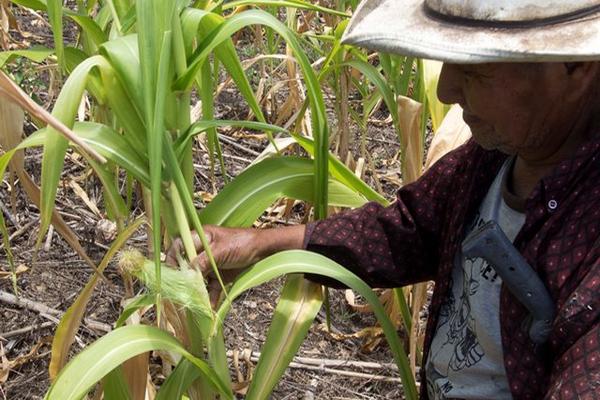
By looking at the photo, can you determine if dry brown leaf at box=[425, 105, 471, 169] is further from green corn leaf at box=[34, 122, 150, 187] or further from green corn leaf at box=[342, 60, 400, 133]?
green corn leaf at box=[34, 122, 150, 187]

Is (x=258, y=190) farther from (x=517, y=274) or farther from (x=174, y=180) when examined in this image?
(x=517, y=274)

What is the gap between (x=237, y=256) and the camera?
134cm

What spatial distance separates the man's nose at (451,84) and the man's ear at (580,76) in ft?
0.40

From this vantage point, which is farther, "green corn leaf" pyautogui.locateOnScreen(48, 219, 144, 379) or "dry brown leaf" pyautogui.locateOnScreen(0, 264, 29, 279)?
"dry brown leaf" pyautogui.locateOnScreen(0, 264, 29, 279)

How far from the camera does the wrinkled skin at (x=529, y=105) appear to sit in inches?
40.9

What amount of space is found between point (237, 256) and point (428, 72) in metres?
0.50

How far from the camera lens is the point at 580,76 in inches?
40.9

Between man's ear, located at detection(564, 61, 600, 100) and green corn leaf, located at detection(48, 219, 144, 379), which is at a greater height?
man's ear, located at detection(564, 61, 600, 100)

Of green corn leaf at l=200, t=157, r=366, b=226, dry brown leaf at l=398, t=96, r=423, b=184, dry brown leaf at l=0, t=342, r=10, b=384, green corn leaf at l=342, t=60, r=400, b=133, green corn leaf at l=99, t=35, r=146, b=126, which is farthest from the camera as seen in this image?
dry brown leaf at l=0, t=342, r=10, b=384

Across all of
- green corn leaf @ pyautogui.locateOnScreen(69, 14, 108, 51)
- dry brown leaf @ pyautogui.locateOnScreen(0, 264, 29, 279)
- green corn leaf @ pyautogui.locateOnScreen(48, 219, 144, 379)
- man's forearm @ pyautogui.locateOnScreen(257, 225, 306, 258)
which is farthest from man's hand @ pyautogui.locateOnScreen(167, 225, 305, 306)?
dry brown leaf @ pyautogui.locateOnScreen(0, 264, 29, 279)

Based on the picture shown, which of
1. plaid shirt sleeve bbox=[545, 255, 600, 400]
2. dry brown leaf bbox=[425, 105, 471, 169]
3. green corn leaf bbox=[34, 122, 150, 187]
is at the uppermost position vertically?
green corn leaf bbox=[34, 122, 150, 187]

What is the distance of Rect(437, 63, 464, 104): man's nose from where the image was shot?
42.9 inches

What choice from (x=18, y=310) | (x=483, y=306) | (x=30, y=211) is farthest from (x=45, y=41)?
(x=483, y=306)

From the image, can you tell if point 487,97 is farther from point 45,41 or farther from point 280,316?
point 45,41
